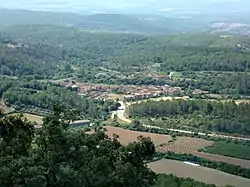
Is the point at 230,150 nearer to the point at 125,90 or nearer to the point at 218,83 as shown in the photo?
the point at 125,90

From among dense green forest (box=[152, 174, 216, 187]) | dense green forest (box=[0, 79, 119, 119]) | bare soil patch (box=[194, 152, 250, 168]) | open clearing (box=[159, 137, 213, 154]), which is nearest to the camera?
dense green forest (box=[152, 174, 216, 187])

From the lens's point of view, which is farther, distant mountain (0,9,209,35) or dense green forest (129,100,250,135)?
distant mountain (0,9,209,35)

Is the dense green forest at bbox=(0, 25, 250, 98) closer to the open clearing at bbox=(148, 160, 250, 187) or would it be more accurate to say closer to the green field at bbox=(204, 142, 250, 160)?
the green field at bbox=(204, 142, 250, 160)

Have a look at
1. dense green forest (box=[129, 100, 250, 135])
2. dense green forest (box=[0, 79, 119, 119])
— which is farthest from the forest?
dense green forest (box=[0, 79, 119, 119])

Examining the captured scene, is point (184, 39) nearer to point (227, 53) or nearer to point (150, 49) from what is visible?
point (150, 49)

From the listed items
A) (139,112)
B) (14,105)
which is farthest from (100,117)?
(14,105)

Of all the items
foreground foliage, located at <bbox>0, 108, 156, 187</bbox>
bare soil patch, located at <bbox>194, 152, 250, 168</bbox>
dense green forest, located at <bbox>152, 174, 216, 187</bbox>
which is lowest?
Result: bare soil patch, located at <bbox>194, 152, 250, 168</bbox>
